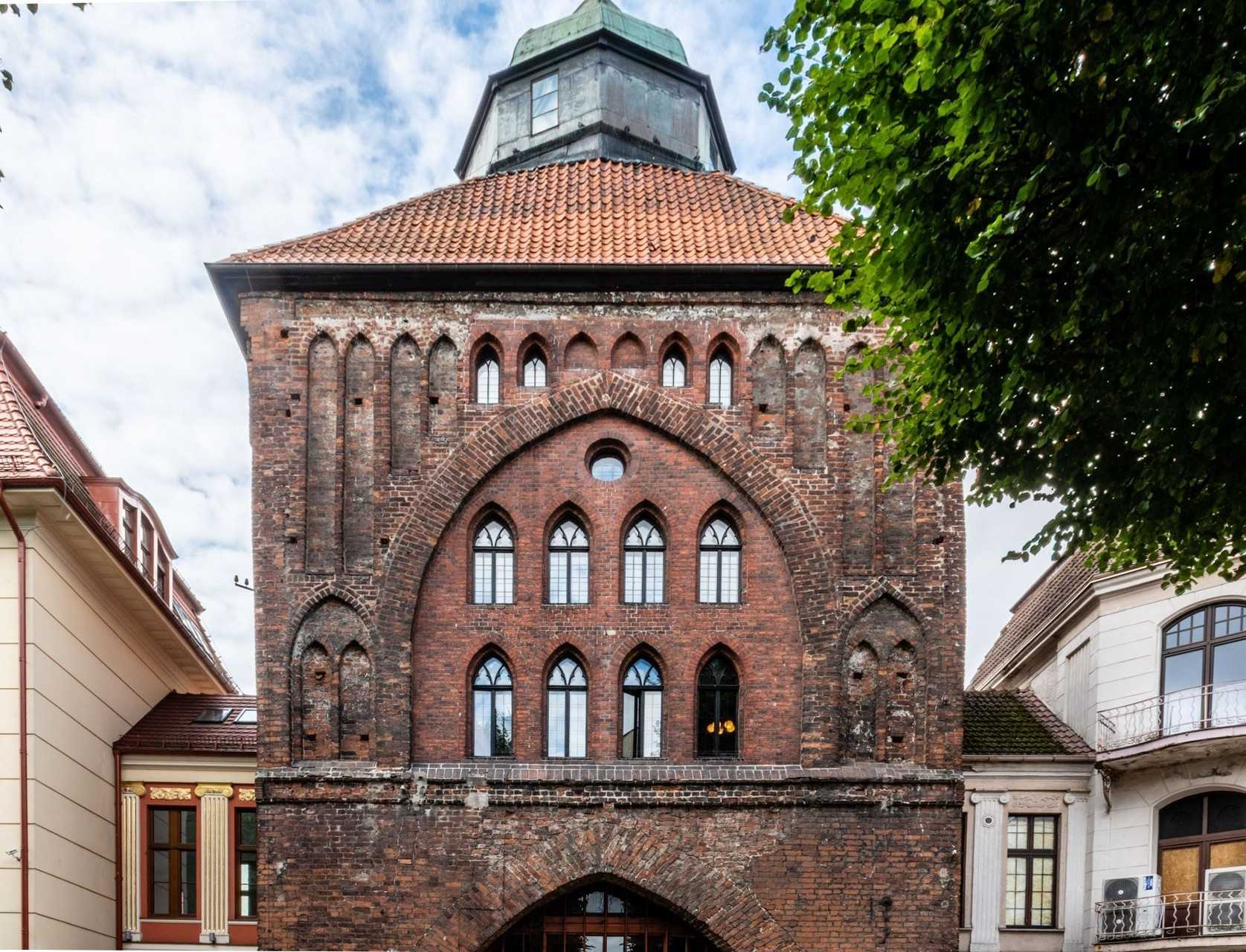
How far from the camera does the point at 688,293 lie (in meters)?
19.7

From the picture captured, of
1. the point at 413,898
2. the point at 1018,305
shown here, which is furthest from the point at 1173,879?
the point at 1018,305

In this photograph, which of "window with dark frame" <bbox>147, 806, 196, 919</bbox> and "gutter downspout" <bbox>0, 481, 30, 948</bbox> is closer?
"gutter downspout" <bbox>0, 481, 30, 948</bbox>

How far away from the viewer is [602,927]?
18719mm

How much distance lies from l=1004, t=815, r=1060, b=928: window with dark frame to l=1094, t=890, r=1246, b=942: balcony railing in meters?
0.83

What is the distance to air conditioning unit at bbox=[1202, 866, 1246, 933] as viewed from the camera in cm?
1909

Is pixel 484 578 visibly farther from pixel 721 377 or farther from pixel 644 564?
pixel 721 377

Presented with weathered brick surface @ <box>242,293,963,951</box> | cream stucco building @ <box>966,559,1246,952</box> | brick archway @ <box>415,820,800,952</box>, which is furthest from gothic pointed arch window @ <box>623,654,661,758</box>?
cream stucco building @ <box>966,559,1246,952</box>

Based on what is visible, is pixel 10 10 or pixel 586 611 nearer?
pixel 10 10

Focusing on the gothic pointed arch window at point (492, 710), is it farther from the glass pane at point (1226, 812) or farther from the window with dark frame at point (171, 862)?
the glass pane at point (1226, 812)

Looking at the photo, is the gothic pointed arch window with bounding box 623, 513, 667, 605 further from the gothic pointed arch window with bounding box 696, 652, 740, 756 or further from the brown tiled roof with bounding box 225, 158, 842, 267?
the brown tiled roof with bounding box 225, 158, 842, 267

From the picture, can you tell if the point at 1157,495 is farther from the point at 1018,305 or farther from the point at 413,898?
the point at 413,898

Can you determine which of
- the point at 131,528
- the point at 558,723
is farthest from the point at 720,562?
the point at 131,528

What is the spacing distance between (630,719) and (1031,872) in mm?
7161

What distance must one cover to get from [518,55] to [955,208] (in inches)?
632
